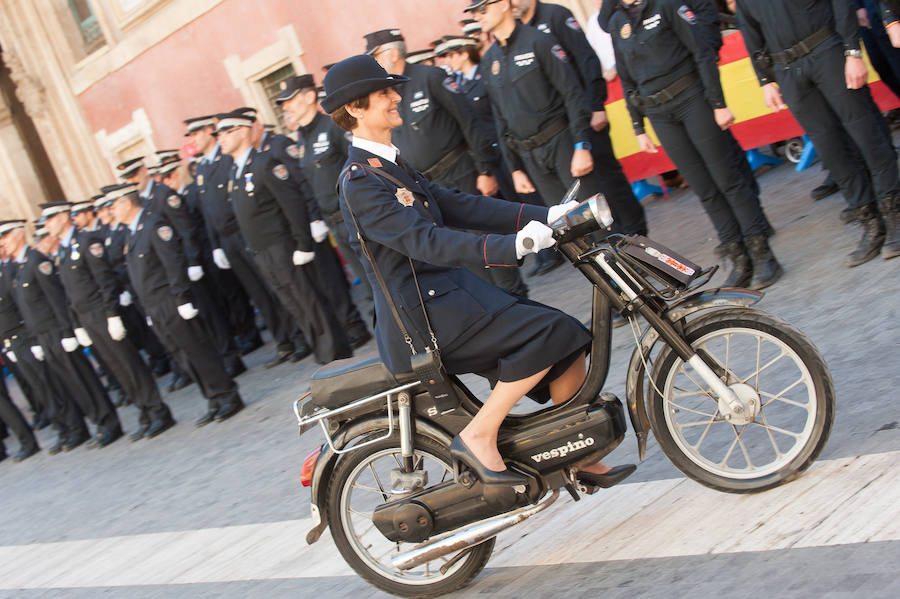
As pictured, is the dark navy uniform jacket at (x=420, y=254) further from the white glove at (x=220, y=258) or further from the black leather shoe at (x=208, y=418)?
the white glove at (x=220, y=258)

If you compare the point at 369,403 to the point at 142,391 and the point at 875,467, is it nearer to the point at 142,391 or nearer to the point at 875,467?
the point at 875,467

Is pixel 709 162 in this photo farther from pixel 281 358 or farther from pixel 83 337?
pixel 83 337

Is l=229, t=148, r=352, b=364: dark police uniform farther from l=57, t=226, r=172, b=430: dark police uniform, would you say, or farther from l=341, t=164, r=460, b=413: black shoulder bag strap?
l=341, t=164, r=460, b=413: black shoulder bag strap

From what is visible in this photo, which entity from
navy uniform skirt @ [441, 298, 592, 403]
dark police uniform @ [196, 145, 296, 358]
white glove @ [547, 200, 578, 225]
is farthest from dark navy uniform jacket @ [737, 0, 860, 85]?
dark police uniform @ [196, 145, 296, 358]

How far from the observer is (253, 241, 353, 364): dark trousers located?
9742mm

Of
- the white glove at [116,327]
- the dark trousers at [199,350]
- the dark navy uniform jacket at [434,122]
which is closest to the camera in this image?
the dark navy uniform jacket at [434,122]

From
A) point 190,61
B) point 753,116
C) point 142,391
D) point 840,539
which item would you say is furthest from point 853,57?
point 190,61

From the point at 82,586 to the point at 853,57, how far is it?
5064mm

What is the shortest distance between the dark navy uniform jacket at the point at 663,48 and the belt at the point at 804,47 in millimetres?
382

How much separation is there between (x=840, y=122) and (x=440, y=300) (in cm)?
336

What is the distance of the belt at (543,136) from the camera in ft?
23.8

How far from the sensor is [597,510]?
4516 mm

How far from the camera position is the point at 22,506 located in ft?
30.9

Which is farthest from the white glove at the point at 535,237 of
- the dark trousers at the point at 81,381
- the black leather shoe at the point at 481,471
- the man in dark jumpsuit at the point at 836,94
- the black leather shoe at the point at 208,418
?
the dark trousers at the point at 81,381
